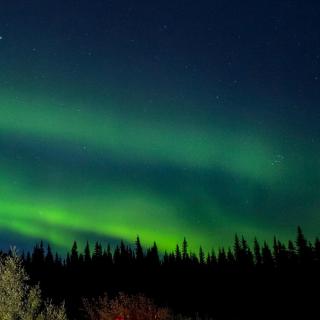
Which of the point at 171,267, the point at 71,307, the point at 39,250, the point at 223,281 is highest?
the point at 39,250

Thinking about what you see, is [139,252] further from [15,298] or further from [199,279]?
[15,298]

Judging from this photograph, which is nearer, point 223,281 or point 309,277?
point 309,277

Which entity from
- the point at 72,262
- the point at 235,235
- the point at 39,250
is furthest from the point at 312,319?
the point at 39,250

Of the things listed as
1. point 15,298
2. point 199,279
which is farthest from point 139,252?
point 15,298

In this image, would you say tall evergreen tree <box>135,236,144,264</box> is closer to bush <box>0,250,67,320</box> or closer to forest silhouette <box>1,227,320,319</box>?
forest silhouette <box>1,227,320,319</box>

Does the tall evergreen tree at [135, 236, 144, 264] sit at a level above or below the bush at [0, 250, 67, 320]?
above

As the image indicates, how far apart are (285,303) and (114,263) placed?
2928 inches

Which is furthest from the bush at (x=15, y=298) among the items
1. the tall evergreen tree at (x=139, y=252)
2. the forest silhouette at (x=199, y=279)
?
the tall evergreen tree at (x=139, y=252)

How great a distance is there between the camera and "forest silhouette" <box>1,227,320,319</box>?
97.1 meters

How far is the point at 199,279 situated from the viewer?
131250 millimetres

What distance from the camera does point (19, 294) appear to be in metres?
31.8

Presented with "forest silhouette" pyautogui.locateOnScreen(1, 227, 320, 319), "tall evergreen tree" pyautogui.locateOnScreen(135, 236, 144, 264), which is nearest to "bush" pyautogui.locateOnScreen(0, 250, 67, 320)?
"forest silhouette" pyautogui.locateOnScreen(1, 227, 320, 319)

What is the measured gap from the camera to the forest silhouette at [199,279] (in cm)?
9712

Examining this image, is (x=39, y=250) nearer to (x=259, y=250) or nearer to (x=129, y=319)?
(x=259, y=250)
